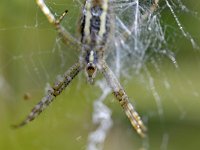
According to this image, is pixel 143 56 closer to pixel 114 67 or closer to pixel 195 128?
pixel 114 67

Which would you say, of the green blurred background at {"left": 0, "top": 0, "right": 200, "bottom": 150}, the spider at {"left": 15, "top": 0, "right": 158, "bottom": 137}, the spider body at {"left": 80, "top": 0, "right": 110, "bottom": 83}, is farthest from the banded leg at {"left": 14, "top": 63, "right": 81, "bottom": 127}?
the green blurred background at {"left": 0, "top": 0, "right": 200, "bottom": 150}

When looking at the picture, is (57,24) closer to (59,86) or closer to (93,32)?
(93,32)

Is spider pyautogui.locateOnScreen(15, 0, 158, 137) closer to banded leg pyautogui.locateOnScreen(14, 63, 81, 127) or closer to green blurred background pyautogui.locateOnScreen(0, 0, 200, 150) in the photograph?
banded leg pyautogui.locateOnScreen(14, 63, 81, 127)

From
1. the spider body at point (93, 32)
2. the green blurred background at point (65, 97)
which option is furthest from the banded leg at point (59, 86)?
the green blurred background at point (65, 97)

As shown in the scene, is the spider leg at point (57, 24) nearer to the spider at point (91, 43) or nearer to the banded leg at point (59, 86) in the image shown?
the spider at point (91, 43)

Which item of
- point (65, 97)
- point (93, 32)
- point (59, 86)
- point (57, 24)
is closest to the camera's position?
point (93, 32)

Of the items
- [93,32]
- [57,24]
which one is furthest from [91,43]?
[57,24]
